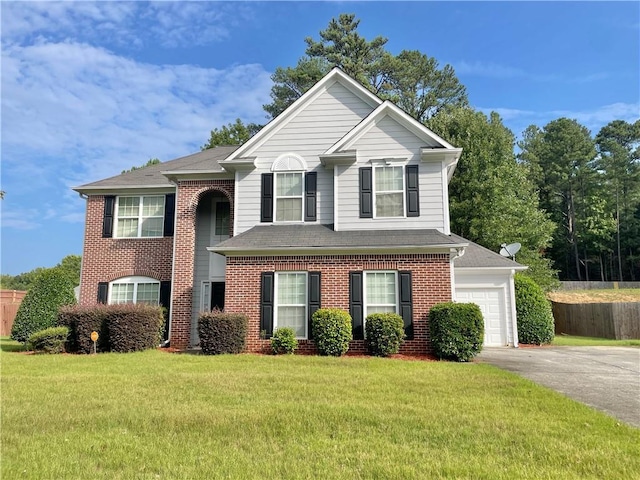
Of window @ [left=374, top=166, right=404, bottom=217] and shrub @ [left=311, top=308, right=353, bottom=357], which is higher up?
window @ [left=374, top=166, right=404, bottom=217]

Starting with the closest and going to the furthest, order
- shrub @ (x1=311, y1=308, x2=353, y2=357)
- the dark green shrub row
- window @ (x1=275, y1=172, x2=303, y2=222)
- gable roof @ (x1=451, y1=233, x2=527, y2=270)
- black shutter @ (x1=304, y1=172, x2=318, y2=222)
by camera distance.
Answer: shrub @ (x1=311, y1=308, x2=353, y2=357)
the dark green shrub row
black shutter @ (x1=304, y1=172, x2=318, y2=222)
window @ (x1=275, y1=172, x2=303, y2=222)
gable roof @ (x1=451, y1=233, x2=527, y2=270)

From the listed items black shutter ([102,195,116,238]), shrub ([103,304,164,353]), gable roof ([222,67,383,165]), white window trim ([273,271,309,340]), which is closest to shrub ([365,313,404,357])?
white window trim ([273,271,309,340])

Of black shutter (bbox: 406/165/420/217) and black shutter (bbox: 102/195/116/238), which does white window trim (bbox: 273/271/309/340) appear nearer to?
black shutter (bbox: 406/165/420/217)

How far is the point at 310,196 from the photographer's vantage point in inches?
555

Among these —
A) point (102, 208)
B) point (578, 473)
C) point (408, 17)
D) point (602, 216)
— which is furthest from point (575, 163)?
point (578, 473)

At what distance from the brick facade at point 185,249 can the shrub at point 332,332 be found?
484cm

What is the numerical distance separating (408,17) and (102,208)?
11.9 meters

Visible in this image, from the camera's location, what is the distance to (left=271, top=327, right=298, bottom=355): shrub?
38.8ft

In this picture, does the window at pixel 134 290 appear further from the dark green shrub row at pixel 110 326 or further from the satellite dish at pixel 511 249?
the satellite dish at pixel 511 249

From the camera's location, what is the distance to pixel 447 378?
8.34m

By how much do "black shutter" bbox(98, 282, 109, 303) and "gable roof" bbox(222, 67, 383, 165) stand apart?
640 centimetres

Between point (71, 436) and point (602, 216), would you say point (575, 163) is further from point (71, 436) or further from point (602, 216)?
point (71, 436)

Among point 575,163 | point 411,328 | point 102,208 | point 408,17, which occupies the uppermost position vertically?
point 575,163

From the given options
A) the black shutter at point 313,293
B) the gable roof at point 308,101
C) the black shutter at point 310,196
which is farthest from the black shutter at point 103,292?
the black shutter at point 313,293
